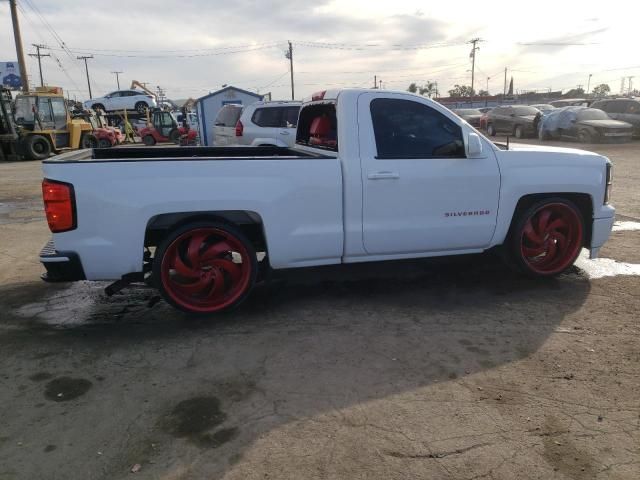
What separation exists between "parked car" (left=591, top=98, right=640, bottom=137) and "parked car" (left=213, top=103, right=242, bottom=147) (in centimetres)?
1701

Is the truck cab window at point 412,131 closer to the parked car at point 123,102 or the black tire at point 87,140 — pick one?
the black tire at point 87,140

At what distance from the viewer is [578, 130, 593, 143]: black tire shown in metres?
21.1

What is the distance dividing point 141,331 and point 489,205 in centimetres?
331

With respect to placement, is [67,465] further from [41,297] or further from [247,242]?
[41,297]

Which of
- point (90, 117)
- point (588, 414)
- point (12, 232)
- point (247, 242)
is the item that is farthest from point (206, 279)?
point (90, 117)

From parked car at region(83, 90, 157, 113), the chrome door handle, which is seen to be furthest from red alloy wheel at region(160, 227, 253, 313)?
parked car at region(83, 90, 157, 113)

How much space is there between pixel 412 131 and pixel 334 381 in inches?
95.3

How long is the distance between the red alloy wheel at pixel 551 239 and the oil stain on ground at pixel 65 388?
13.3 ft

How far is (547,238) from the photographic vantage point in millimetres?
5145

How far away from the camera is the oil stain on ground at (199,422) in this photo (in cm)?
280

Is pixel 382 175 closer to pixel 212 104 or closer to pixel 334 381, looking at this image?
pixel 334 381

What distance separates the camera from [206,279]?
439cm

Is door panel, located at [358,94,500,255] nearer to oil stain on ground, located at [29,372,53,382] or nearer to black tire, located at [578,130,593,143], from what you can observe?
oil stain on ground, located at [29,372,53,382]

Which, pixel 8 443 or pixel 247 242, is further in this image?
pixel 247 242
